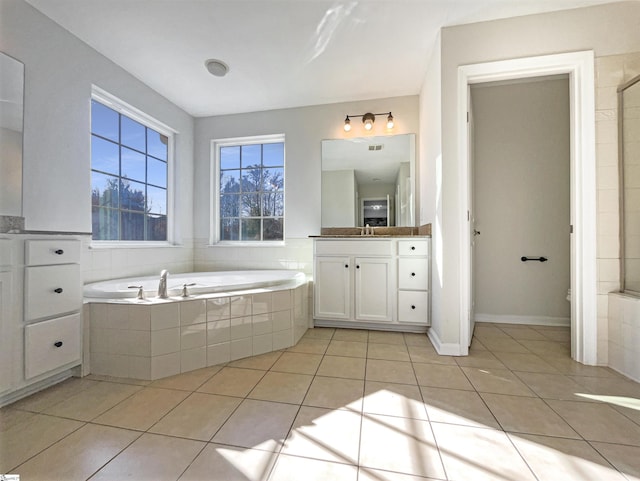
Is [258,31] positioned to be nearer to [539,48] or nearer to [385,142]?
[385,142]

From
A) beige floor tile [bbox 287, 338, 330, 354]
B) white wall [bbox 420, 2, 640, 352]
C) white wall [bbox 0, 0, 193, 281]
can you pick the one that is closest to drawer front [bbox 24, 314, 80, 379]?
white wall [bbox 0, 0, 193, 281]

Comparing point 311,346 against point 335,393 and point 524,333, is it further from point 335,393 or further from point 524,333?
point 524,333

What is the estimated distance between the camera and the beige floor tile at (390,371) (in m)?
1.59

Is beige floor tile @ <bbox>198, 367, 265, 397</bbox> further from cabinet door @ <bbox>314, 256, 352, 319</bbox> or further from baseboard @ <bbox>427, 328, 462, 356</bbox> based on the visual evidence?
baseboard @ <bbox>427, 328, 462, 356</bbox>

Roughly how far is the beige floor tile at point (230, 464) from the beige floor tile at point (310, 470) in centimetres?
4

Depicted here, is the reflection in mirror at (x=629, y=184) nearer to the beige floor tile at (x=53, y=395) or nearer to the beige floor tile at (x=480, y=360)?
the beige floor tile at (x=480, y=360)

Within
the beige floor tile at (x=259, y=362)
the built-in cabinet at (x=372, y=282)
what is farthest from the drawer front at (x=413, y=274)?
the beige floor tile at (x=259, y=362)

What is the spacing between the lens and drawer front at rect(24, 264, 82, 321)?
138 cm

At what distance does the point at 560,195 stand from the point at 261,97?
322 cm

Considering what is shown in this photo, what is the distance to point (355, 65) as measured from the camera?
7.66ft

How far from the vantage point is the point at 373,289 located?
8.00 feet

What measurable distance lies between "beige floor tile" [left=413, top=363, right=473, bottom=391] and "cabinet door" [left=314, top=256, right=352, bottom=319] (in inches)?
34.0

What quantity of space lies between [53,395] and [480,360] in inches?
102

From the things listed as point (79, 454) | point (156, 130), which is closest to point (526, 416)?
point (79, 454)
